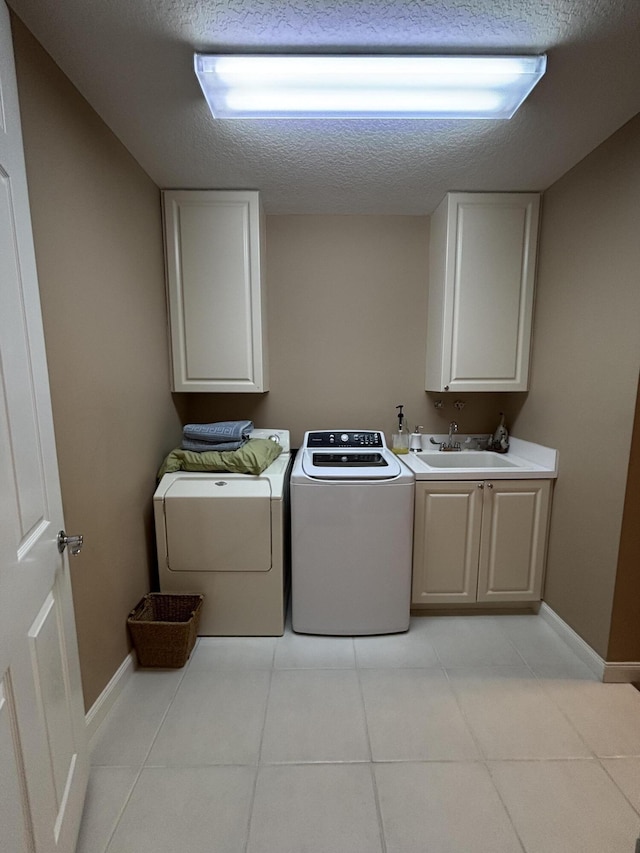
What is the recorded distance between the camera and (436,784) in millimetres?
1259

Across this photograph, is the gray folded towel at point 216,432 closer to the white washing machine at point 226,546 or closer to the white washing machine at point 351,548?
the white washing machine at point 226,546

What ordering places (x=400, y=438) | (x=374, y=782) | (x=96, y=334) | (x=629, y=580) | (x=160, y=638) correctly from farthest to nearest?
(x=400, y=438)
(x=160, y=638)
(x=629, y=580)
(x=96, y=334)
(x=374, y=782)

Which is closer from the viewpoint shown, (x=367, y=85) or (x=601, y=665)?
(x=367, y=85)

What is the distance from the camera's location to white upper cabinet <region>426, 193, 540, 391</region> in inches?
81.8

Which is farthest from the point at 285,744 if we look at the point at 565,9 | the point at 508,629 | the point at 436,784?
the point at 565,9

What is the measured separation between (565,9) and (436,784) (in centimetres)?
243

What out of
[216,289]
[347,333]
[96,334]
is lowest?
[96,334]

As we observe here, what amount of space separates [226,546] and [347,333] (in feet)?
5.00

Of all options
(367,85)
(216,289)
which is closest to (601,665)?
(367,85)

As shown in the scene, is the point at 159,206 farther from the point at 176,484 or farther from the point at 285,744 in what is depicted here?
the point at 285,744

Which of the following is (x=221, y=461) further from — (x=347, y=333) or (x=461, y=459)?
(x=461, y=459)

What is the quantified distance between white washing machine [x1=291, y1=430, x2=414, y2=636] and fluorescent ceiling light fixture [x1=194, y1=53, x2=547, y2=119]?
4.94 ft

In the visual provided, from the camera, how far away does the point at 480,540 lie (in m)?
2.05

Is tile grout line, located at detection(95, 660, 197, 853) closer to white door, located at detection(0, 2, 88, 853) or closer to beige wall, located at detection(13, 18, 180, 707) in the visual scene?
white door, located at detection(0, 2, 88, 853)
